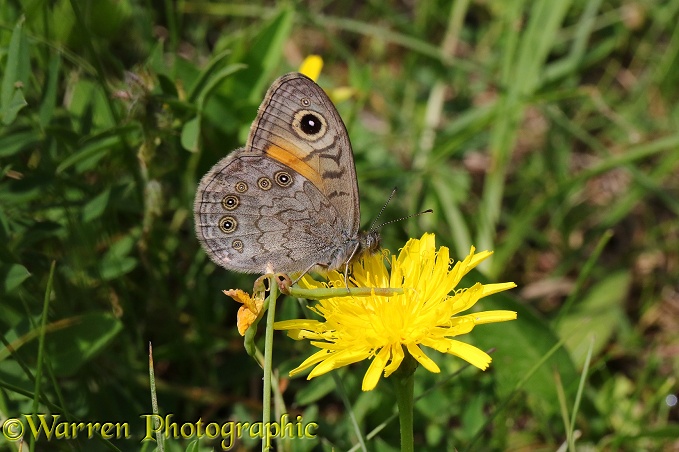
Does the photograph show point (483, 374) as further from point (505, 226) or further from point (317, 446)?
point (505, 226)

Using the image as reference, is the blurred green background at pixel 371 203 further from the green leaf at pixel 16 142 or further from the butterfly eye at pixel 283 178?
the butterfly eye at pixel 283 178

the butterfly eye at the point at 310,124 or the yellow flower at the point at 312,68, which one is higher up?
the yellow flower at the point at 312,68

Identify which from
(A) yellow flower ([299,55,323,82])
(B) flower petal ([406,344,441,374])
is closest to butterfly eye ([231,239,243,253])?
(B) flower petal ([406,344,441,374])

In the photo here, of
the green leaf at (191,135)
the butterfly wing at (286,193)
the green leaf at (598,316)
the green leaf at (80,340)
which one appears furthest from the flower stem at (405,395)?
the green leaf at (598,316)

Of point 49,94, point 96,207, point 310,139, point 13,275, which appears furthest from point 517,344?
point 49,94

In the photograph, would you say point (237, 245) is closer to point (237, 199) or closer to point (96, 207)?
point (237, 199)
